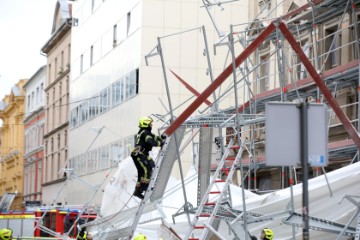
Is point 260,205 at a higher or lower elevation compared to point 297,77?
lower

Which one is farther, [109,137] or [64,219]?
[109,137]

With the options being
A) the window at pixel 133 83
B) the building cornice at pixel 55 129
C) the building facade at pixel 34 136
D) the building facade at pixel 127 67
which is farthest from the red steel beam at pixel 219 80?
the building facade at pixel 34 136

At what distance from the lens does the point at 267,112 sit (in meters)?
8.98

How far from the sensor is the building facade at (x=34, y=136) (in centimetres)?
6856

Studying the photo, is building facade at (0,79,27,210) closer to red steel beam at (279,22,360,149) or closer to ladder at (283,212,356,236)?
ladder at (283,212,356,236)

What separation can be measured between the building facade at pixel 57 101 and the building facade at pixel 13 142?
1426 cm

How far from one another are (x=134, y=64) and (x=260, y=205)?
2233 cm

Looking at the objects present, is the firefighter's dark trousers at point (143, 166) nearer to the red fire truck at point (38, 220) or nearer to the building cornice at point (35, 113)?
the red fire truck at point (38, 220)

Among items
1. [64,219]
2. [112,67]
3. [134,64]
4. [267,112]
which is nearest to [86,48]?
[112,67]

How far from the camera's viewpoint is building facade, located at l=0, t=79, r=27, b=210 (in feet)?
263

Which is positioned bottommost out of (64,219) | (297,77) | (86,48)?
(64,219)

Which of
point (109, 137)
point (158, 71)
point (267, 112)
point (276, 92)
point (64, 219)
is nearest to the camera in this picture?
point (267, 112)

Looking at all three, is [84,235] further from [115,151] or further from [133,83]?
[115,151]

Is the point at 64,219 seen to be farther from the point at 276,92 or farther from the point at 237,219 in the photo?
the point at 237,219
